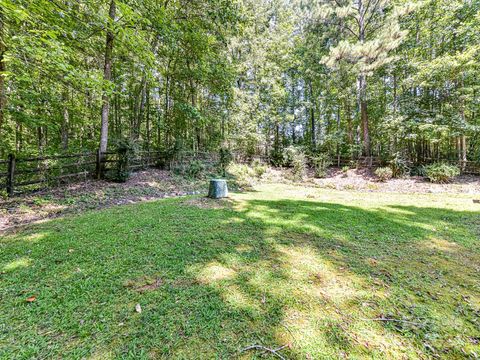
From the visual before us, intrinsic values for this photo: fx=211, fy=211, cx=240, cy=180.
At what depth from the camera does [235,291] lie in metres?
2.03

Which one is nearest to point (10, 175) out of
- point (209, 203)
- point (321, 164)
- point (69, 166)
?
point (69, 166)

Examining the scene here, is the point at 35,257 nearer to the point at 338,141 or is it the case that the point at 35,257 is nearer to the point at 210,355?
the point at 210,355

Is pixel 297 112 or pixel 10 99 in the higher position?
pixel 297 112

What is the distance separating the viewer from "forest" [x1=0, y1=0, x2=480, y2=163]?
6324 millimetres

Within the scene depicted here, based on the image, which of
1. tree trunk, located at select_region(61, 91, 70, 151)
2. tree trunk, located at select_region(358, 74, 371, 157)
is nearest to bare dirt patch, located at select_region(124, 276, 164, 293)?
tree trunk, located at select_region(61, 91, 70, 151)

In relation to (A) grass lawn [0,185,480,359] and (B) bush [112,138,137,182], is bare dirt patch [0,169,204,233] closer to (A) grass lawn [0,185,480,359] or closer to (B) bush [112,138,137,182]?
(B) bush [112,138,137,182]

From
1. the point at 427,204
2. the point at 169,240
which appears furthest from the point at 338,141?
the point at 169,240

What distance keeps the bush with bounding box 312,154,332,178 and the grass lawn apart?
32.9 ft

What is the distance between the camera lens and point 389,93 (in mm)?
15320

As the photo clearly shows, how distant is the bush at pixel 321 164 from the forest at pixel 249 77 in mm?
973

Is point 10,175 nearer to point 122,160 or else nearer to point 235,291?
point 122,160

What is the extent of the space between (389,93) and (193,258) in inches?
731

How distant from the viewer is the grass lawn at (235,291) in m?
1.48

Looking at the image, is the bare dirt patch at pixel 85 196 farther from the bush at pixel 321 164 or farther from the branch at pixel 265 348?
the bush at pixel 321 164
